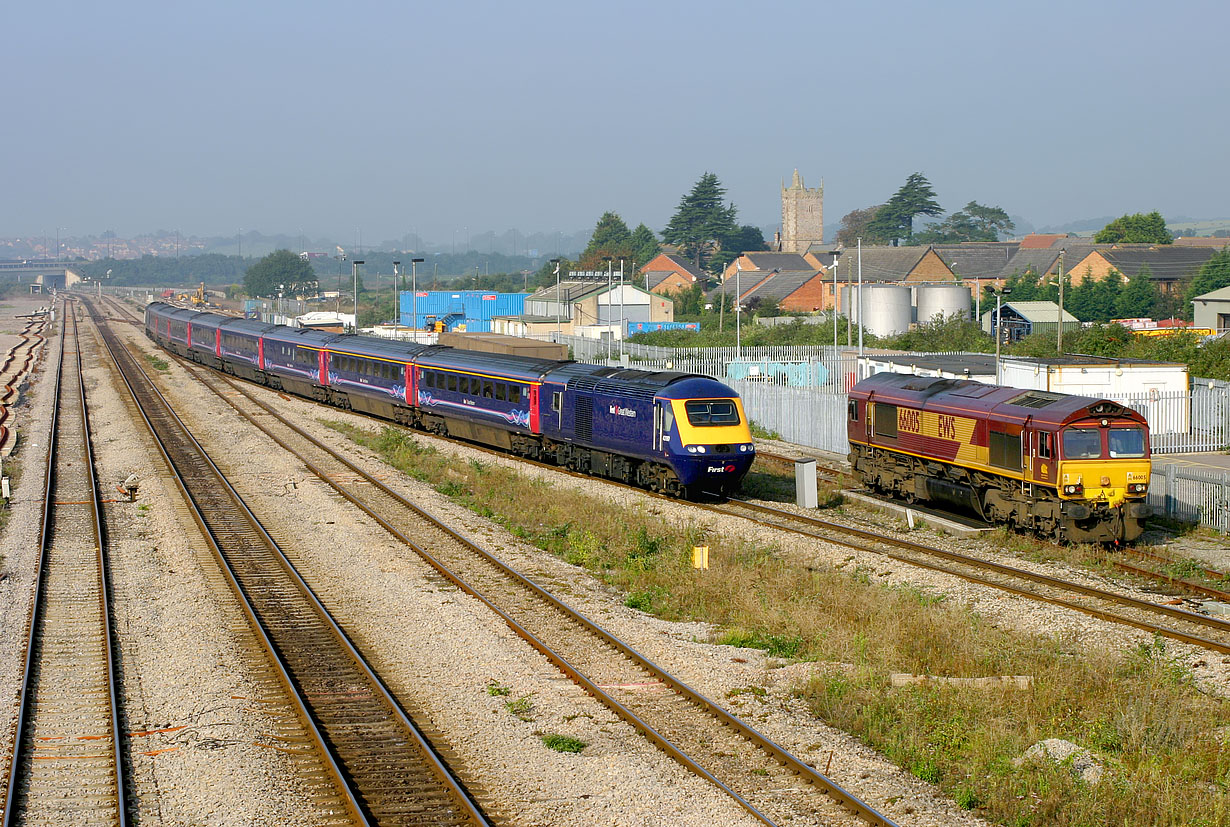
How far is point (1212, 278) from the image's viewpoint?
302 ft

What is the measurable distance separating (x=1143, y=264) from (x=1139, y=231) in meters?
42.1

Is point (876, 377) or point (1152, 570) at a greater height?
point (876, 377)

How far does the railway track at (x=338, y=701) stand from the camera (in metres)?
11.2

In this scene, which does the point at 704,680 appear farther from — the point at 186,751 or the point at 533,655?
the point at 186,751

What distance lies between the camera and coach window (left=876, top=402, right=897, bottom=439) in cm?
2842

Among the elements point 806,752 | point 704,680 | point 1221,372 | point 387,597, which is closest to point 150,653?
point 387,597

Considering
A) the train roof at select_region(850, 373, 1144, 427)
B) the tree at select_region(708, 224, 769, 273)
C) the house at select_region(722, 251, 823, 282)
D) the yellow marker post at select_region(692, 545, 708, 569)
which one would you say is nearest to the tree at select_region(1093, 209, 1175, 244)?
the house at select_region(722, 251, 823, 282)

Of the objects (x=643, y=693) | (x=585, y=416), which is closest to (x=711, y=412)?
(x=585, y=416)

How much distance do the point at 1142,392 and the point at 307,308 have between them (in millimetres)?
144903

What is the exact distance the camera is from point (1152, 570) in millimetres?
20984

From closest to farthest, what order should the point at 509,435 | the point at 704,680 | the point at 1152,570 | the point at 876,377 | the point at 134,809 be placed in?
1. the point at 134,809
2. the point at 704,680
3. the point at 1152,570
4. the point at 876,377
5. the point at 509,435

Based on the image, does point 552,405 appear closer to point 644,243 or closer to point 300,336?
point 300,336

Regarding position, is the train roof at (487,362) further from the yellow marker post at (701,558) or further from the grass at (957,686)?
the yellow marker post at (701,558)

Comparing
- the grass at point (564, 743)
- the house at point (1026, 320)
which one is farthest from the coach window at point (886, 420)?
the house at point (1026, 320)
